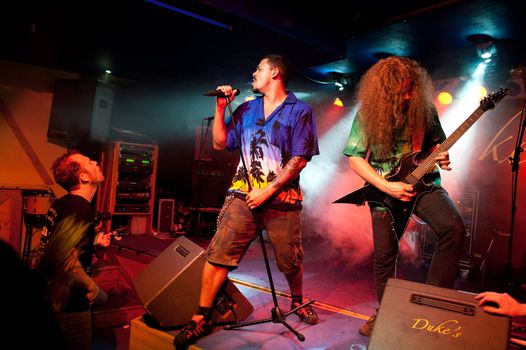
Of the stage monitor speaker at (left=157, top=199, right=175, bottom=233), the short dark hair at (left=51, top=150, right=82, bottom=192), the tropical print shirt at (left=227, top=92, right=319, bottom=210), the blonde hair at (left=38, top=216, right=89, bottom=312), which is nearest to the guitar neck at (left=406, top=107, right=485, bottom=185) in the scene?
the tropical print shirt at (left=227, top=92, right=319, bottom=210)

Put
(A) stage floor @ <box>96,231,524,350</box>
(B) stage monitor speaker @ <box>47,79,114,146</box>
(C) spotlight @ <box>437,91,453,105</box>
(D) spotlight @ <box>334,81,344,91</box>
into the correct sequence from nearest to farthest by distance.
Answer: (A) stage floor @ <box>96,231,524,350</box>
(C) spotlight @ <box>437,91,453,105</box>
(B) stage monitor speaker @ <box>47,79,114,146</box>
(D) spotlight @ <box>334,81,344,91</box>

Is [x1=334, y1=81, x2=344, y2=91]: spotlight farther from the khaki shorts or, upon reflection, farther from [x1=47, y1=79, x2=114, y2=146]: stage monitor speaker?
the khaki shorts

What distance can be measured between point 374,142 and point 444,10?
282 centimetres

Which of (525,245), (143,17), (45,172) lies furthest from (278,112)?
(45,172)

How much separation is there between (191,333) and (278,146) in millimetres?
1380

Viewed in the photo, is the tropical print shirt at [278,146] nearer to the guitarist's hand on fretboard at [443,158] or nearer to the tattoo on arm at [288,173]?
the tattoo on arm at [288,173]

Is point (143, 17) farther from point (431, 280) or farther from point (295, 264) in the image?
point (431, 280)

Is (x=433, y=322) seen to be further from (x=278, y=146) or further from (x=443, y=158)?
(x=278, y=146)

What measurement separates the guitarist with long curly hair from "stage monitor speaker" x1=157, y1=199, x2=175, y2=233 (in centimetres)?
548

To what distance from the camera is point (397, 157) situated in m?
2.71

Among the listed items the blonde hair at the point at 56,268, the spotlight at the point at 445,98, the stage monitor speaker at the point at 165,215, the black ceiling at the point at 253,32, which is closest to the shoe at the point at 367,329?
the blonde hair at the point at 56,268

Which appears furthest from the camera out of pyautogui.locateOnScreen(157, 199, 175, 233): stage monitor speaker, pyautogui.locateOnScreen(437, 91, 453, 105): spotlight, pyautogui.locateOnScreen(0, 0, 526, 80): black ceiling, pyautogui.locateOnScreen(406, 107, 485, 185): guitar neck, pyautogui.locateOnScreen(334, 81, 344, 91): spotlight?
pyautogui.locateOnScreen(157, 199, 175, 233): stage monitor speaker

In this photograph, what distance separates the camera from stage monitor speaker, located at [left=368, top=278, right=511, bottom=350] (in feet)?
5.27

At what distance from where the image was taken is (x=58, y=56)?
6.44 m
